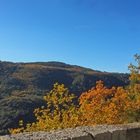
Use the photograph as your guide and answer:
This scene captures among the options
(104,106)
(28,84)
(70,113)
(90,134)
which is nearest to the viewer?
(90,134)

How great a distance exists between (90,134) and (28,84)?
394 ft

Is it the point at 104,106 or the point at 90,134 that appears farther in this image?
the point at 104,106

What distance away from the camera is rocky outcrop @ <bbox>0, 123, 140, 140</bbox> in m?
4.88

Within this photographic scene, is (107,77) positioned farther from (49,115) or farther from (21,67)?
(49,115)

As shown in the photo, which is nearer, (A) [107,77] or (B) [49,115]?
(B) [49,115]

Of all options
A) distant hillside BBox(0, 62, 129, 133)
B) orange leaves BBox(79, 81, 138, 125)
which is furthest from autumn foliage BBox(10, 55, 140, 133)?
distant hillside BBox(0, 62, 129, 133)

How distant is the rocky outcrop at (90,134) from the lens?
Result: 192 inches

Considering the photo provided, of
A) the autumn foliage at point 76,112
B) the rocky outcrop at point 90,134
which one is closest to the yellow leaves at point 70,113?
the autumn foliage at point 76,112

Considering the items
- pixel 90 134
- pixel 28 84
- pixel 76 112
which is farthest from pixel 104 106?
pixel 28 84

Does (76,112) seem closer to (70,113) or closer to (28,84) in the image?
(70,113)

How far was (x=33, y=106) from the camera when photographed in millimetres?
81375

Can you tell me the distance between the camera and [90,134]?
17.8 feet

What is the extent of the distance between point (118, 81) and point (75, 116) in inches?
5103

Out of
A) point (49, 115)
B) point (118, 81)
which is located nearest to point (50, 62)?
point (118, 81)
